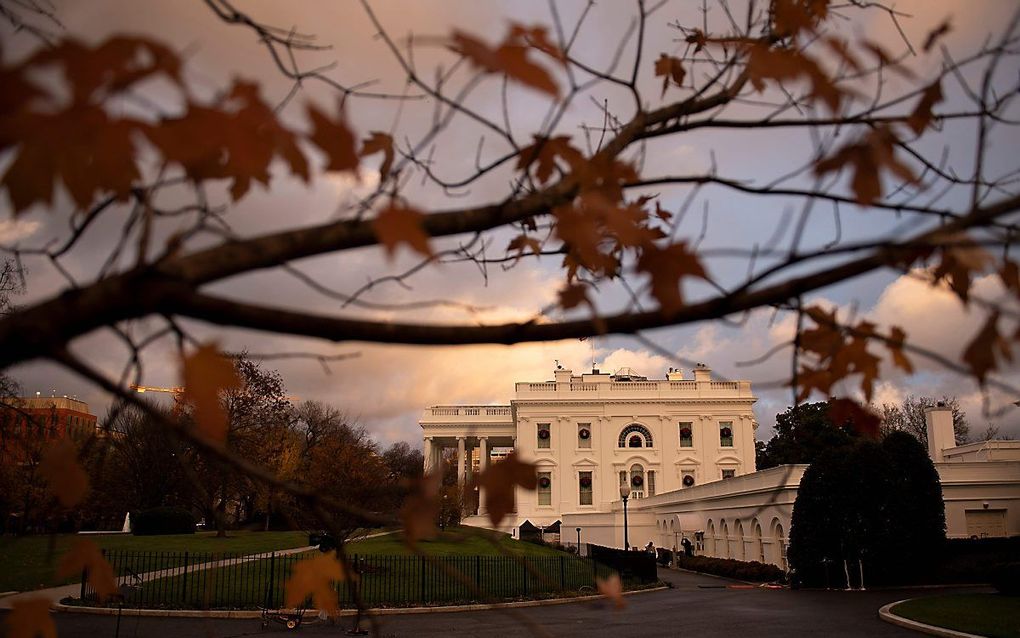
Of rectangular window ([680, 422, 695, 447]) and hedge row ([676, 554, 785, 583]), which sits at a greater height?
rectangular window ([680, 422, 695, 447])

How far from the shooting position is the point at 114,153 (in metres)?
1.16

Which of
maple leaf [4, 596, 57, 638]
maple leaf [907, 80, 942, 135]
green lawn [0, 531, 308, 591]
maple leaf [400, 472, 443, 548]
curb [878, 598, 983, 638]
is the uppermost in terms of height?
maple leaf [907, 80, 942, 135]

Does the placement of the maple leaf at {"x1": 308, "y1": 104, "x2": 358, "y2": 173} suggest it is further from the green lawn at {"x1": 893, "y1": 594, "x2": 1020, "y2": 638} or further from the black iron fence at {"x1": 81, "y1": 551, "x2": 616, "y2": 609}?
the black iron fence at {"x1": 81, "y1": 551, "x2": 616, "y2": 609}

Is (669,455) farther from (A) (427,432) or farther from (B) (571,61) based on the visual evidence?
(B) (571,61)

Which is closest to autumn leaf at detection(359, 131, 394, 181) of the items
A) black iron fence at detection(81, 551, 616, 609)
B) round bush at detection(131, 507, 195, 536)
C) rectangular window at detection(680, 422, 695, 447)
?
black iron fence at detection(81, 551, 616, 609)

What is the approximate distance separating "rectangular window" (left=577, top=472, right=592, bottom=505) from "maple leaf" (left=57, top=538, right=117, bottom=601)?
71895 mm

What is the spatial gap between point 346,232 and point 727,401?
75.1 metres

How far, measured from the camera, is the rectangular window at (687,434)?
72688mm

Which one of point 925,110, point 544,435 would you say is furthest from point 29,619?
point 544,435

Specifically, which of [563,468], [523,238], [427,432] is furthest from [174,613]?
[427,432]

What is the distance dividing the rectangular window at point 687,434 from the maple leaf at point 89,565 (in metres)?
73.6

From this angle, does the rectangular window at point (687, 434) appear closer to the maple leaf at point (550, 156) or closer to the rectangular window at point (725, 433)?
the rectangular window at point (725, 433)

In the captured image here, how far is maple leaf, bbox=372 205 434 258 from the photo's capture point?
1.33 m

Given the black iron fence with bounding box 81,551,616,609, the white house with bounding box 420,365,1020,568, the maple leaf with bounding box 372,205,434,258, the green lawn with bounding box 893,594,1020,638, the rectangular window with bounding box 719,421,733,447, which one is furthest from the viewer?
the rectangular window with bounding box 719,421,733,447
